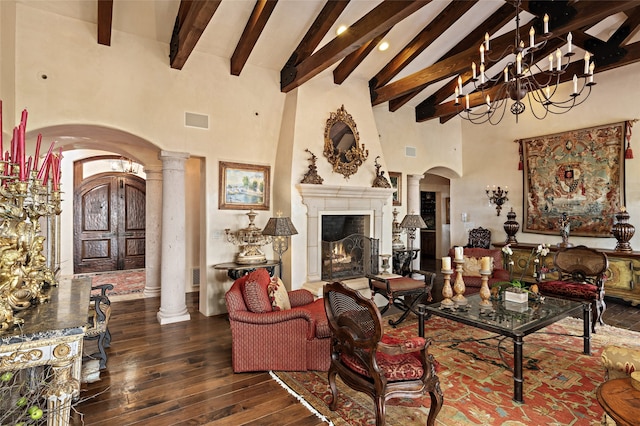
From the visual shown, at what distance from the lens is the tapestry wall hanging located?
5949 millimetres

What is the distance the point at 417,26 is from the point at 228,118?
10.7 feet

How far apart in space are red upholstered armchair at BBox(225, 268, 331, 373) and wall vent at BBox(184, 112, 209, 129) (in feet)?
9.15

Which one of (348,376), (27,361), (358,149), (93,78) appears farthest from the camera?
(358,149)

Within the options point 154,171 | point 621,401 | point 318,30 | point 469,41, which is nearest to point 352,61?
point 318,30

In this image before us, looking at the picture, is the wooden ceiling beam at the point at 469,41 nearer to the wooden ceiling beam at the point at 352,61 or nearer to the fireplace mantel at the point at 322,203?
the wooden ceiling beam at the point at 352,61

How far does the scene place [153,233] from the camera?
6551 millimetres

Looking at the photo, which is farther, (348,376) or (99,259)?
(99,259)

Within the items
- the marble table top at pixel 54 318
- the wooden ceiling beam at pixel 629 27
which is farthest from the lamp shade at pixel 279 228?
the wooden ceiling beam at pixel 629 27

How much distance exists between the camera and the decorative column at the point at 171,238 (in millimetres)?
4879

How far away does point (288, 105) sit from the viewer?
570 cm

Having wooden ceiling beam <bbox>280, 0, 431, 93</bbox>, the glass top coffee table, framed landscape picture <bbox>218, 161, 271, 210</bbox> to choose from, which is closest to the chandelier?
wooden ceiling beam <bbox>280, 0, 431, 93</bbox>

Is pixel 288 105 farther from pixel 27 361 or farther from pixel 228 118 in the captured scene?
pixel 27 361

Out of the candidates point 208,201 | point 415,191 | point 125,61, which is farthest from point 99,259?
point 415,191

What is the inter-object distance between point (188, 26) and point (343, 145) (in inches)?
116
